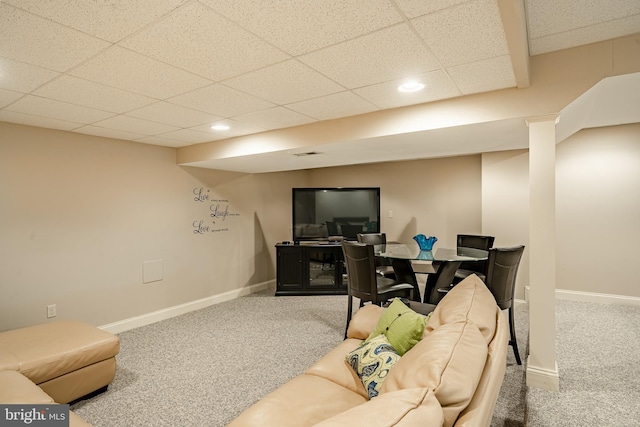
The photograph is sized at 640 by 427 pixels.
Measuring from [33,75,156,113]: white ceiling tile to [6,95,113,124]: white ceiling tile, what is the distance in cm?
12

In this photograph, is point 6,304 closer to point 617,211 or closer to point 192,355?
point 192,355

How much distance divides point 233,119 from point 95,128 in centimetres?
147

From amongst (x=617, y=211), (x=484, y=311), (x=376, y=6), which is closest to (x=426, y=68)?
(x=376, y=6)

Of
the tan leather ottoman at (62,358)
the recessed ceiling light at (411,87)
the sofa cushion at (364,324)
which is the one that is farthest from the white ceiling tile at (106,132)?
the sofa cushion at (364,324)

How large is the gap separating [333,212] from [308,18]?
13.8 feet

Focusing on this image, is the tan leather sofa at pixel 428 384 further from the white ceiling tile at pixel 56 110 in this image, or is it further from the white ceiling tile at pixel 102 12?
the white ceiling tile at pixel 56 110

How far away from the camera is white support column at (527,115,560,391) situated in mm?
2309

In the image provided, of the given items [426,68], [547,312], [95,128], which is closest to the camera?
[426,68]

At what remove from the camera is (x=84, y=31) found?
1.56 m

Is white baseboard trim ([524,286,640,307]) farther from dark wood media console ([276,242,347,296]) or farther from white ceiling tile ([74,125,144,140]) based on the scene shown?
white ceiling tile ([74,125,144,140])

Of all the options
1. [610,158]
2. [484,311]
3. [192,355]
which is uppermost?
[610,158]

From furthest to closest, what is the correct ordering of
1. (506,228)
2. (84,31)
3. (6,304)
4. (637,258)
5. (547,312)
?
(506,228)
(637,258)
(6,304)
(547,312)
(84,31)

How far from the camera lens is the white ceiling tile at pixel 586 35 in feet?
5.97

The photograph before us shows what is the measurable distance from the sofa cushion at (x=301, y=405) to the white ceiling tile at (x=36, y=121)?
313 centimetres
